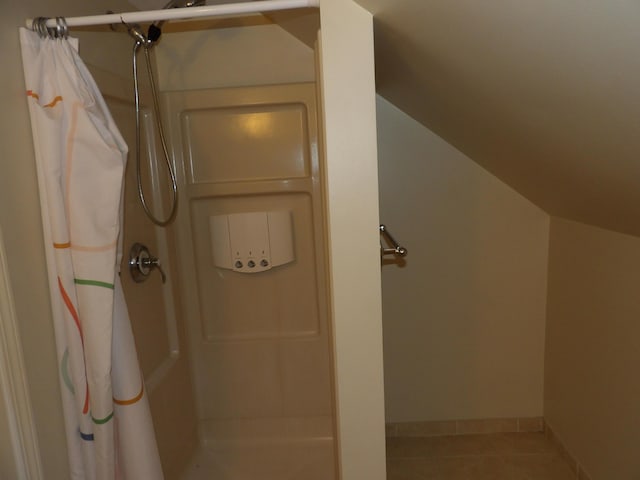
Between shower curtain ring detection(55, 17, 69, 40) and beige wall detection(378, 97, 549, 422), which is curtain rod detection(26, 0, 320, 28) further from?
beige wall detection(378, 97, 549, 422)

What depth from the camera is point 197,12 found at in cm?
95

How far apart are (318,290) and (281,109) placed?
90 centimetres

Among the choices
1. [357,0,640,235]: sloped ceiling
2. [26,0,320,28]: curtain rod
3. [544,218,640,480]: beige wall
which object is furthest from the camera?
[544,218,640,480]: beige wall

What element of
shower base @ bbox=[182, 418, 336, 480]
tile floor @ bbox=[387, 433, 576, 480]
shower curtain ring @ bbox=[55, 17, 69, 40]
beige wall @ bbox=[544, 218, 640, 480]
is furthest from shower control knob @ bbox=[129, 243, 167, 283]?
beige wall @ bbox=[544, 218, 640, 480]

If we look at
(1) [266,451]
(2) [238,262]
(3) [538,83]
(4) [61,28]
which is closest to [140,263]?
(2) [238,262]

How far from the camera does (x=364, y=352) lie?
1009 mm

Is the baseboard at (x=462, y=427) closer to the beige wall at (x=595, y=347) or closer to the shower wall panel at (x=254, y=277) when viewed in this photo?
the beige wall at (x=595, y=347)

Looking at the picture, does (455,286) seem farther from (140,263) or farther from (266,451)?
(140,263)

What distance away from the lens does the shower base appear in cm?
190

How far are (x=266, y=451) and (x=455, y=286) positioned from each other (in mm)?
1300

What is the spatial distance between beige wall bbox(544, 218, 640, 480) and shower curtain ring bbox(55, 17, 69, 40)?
189cm

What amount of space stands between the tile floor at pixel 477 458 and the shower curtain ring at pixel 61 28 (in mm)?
2144

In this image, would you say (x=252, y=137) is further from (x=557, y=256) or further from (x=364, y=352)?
(x=557, y=256)

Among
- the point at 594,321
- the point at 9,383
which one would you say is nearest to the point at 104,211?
the point at 9,383
